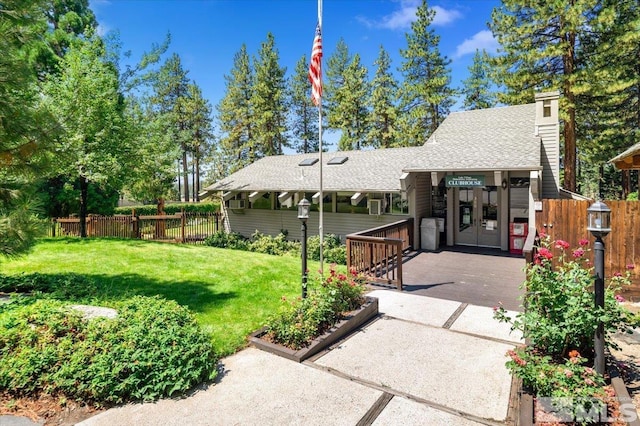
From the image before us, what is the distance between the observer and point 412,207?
454 inches

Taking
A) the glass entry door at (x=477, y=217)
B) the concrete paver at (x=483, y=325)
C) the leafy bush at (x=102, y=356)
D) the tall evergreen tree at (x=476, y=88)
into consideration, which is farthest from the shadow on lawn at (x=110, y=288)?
the tall evergreen tree at (x=476, y=88)

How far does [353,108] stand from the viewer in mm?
28531

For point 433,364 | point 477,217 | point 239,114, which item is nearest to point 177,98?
point 239,114

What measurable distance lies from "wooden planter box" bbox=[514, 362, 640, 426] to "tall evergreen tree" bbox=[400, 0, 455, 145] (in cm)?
2345

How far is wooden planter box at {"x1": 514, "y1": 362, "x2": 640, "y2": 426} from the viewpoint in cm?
273

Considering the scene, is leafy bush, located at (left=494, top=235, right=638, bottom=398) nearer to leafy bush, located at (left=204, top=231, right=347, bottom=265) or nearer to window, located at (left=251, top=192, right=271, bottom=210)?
leafy bush, located at (left=204, top=231, right=347, bottom=265)

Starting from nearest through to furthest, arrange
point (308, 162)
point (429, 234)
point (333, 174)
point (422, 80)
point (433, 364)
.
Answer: point (433, 364) → point (429, 234) → point (333, 174) → point (308, 162) → point (422, 80)

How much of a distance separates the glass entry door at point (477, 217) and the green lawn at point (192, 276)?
5.98m

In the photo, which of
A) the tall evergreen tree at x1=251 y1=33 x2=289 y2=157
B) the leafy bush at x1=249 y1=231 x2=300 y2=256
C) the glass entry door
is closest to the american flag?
the glass entry door

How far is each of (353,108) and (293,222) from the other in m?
16.8

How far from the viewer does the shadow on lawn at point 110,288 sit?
219 inches

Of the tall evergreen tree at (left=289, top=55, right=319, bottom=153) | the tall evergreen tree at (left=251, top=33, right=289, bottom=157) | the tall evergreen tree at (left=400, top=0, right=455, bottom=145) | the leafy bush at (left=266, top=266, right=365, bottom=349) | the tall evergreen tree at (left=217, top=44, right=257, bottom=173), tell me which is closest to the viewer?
the leafy bush at (left=266, top=266, right=365, bottom=349)

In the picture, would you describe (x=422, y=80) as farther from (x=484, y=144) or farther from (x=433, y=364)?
(x=433, y=364)

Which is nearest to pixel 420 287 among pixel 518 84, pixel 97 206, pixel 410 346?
pixel 410 346
